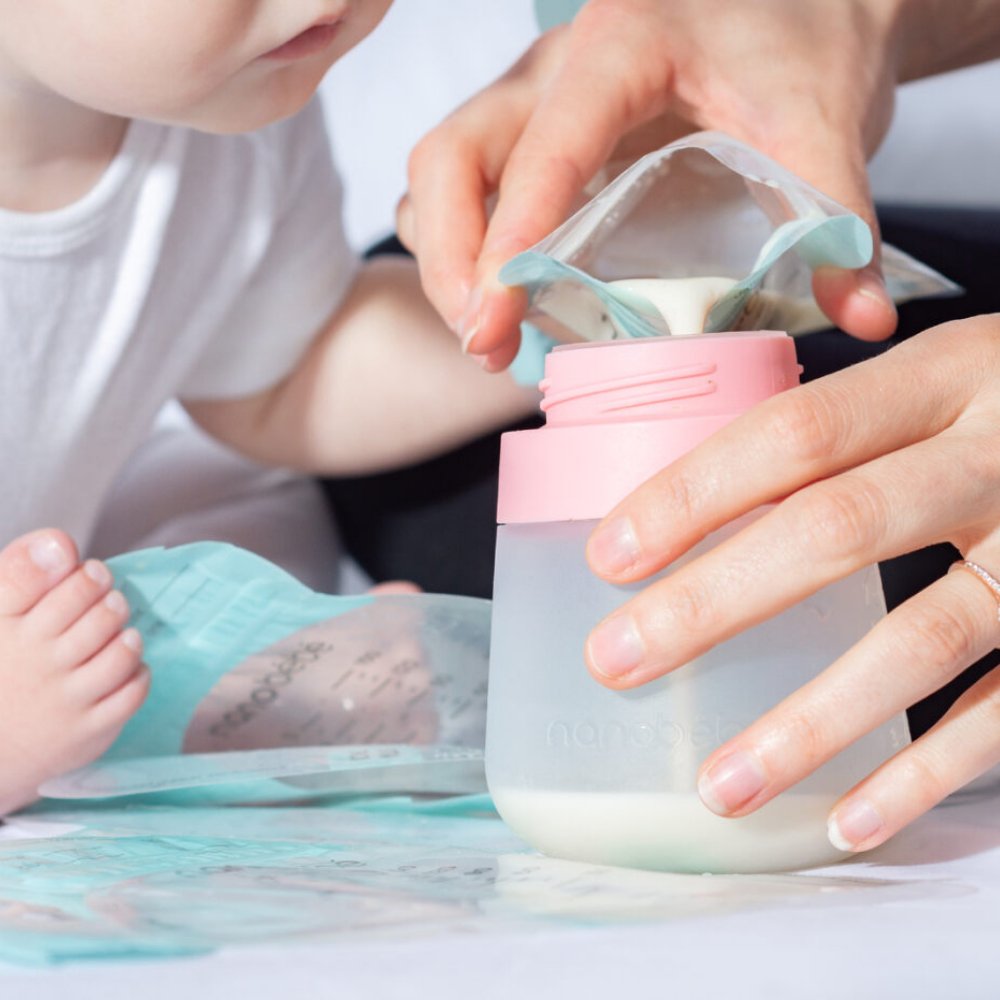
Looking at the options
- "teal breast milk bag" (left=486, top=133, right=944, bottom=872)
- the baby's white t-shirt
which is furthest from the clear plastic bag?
the baby's white t-shirt

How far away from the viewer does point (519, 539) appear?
0.51 metres

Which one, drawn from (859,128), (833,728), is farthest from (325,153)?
(833,728)

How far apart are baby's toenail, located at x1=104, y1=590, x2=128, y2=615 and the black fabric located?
0.88ft

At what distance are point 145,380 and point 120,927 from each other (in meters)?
0.68

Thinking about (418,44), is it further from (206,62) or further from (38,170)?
(206,62)

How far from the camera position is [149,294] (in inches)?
39.5

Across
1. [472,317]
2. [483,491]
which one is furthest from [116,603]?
[483,491]

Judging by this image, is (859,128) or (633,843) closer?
(633,843)

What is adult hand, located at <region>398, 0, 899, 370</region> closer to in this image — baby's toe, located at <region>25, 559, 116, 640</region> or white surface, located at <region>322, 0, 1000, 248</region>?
baby's toe, located at <region>25, 559, 116, 640</region>

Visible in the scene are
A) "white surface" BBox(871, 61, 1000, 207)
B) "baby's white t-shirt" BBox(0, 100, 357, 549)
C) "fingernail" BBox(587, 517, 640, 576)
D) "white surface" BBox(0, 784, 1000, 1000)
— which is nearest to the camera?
"white surface" BBox(0, 784, 1000, 1000)

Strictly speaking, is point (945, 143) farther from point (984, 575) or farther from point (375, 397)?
point (984, 575)

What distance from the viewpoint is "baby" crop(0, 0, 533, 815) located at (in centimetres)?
66

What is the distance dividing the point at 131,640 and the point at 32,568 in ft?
0.19

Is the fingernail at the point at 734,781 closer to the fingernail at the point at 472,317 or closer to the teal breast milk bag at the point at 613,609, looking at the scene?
the teal breast milk bag at the point at 613,609
